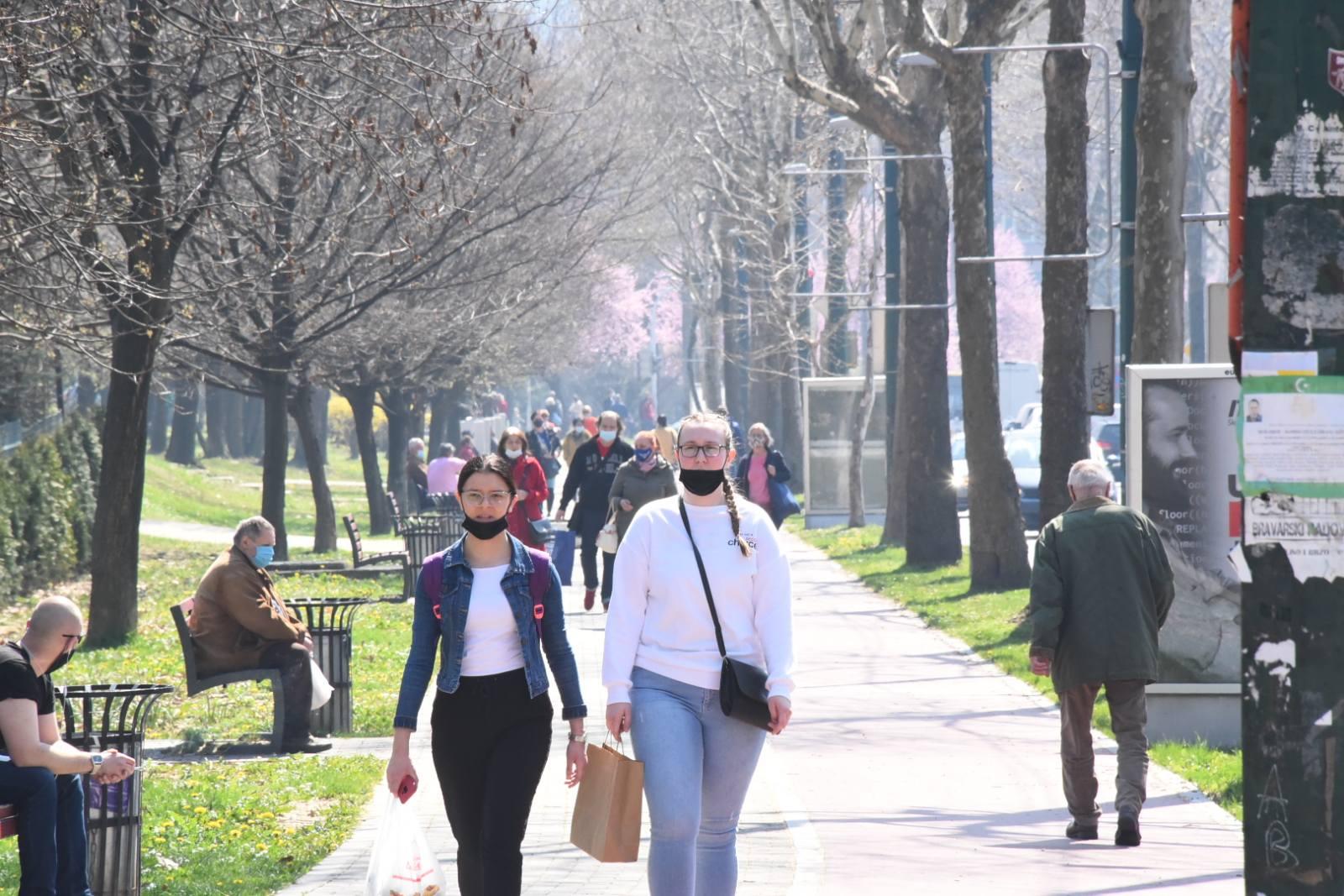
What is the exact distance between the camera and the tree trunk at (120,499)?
56.9ft

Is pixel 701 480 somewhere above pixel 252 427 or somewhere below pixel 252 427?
below

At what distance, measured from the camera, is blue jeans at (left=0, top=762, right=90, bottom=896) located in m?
6.79

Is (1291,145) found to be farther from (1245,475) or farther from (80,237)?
(80,237)

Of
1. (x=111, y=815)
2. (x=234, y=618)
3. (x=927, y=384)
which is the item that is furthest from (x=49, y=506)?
(x=111, y=815)

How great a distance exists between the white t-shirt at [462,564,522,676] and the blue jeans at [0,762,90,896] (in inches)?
67.2

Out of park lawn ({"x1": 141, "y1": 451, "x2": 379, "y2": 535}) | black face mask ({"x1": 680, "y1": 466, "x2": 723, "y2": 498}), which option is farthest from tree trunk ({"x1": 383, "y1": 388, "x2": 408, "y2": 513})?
black face mask ({"x1": 680, "y1": 466, "x2": 723, "y2": 498})

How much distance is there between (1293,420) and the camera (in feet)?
13.6

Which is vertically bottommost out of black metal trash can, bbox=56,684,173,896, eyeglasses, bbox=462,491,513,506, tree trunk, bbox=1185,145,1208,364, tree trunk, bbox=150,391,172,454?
black metal trash can, bbox=56,684,173,896

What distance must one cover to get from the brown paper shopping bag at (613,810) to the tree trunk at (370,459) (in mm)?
29038

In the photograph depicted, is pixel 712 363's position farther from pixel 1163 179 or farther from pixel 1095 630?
pixel 1095 630

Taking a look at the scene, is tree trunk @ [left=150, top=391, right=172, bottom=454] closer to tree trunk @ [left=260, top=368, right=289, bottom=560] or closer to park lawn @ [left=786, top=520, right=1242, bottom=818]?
tree trunk @ [left=260, top=368, right=289, bottom=560]

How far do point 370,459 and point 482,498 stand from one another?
96.4 feet

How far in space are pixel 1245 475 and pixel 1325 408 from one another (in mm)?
209

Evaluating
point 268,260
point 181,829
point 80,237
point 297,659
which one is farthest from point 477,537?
point 268,260
